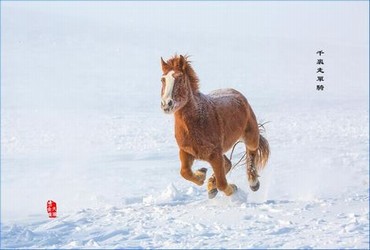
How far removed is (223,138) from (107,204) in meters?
121

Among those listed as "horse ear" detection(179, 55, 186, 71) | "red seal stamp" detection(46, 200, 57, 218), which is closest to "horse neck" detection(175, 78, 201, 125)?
"horse ear" detection(179, 55, 186, 71)

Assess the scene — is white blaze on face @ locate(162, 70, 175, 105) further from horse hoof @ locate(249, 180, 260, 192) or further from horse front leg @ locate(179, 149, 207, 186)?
horse hoof @ locate(249, 180, 260, 192)

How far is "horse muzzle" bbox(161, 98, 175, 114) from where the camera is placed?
378 cm

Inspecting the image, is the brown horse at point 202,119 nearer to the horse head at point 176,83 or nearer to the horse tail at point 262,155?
the horse head at point 176,83

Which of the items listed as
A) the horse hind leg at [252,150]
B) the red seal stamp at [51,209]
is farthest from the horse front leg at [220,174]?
the red seal stamp at [51,209]

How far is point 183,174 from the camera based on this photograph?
4.40m

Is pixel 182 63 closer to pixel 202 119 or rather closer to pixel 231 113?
pixel 202 119

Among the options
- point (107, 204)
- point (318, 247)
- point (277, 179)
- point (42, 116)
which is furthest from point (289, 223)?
point (42, 116)

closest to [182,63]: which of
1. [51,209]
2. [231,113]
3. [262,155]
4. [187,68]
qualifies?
[187,68]

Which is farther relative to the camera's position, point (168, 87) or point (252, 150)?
point (252, 150)

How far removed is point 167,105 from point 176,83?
0.63 ft

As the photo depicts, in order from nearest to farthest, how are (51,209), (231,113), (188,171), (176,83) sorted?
(176,83) < (231,113) < (188,171) < (51,209)

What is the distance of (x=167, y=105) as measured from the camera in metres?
3.80

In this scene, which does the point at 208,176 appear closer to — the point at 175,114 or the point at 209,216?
the point at 175,114
